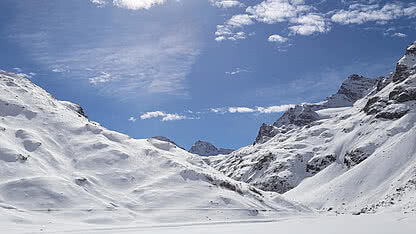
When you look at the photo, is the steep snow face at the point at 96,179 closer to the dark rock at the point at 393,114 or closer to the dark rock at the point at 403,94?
the dark rock at the point at 393,114

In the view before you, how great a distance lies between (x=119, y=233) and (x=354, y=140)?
592 feet

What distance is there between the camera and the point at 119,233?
103 ft

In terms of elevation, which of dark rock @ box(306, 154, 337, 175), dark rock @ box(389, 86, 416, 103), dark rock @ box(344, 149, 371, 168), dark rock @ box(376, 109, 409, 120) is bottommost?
dark rock @ box(344, 149, 371, 168)

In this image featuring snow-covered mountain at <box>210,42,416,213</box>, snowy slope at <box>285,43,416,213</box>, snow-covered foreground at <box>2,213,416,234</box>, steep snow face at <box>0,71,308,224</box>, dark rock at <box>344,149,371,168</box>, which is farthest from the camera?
dark rock at <box>344,149,371,168</box>

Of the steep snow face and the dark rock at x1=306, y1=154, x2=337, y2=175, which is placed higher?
the dark rock at x1=306, y1=154, x2=337, y2=175

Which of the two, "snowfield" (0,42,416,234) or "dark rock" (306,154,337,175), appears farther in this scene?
"dark rock" (306,154,337,175)

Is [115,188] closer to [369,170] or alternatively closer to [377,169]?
[377,169]

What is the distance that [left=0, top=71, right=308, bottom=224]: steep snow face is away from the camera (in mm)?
54469

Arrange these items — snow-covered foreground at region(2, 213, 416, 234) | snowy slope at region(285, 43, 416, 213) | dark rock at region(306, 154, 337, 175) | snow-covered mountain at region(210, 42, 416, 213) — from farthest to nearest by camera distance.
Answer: dark rock at region(306, 154, 337, 175) < snow-covered mountain at region(210, 42, 416, 213) < snowy slope at region(285, 43, 416, 213) < snow-covered foreground at region(2, 213, 416, 234)

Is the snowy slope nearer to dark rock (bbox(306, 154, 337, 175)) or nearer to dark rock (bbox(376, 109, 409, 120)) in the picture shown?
dark rock (bbox(376, 109, 409, 120))

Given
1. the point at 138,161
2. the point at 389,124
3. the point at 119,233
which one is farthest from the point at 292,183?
the point at 119,233

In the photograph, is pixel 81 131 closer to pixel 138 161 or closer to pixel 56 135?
pixel 56 135

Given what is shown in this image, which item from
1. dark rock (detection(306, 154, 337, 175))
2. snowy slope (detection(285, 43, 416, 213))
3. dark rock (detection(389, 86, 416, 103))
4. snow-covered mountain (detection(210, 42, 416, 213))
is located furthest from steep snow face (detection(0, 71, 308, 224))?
dark rock (detection(389, 86, 416, 103))

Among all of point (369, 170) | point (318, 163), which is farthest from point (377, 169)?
point (318, 163)
